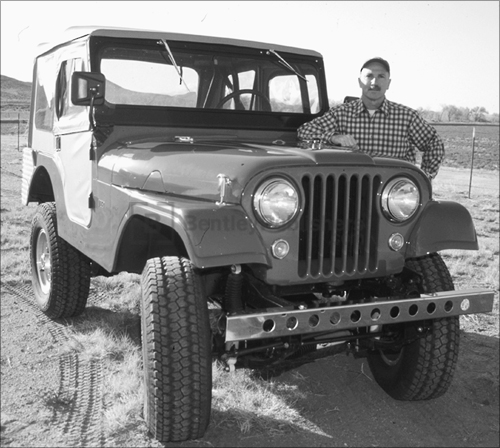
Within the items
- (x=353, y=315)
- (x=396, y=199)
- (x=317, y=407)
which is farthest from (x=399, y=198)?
(x=317, y=407)

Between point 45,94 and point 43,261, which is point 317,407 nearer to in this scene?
point 43,261

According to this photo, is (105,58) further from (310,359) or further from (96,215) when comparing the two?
(310,359)

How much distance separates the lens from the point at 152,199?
278cm

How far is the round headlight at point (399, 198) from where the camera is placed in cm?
276

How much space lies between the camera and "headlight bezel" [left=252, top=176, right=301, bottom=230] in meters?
2.52

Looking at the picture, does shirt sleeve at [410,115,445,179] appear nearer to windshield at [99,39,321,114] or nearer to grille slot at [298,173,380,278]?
windshield at [99,39,321,114]

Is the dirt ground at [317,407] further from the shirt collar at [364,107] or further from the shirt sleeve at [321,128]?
the shirt collar at [364,107]

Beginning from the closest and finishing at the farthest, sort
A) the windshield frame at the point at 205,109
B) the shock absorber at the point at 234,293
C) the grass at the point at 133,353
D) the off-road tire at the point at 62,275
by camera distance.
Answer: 1. the shock absorber at the point at 234,293
2. the grass at the point at 133,353
3. the windshield frame at the point at 205,109
4. the off-road tire at the point at 62,275

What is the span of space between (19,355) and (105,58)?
1.97 metres

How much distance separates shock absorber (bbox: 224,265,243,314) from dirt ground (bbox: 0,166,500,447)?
0.48 meters

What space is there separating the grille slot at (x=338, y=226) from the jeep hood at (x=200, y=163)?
10 cm

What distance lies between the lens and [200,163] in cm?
278

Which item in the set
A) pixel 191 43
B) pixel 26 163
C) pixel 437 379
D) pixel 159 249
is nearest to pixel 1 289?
pixel 26 163

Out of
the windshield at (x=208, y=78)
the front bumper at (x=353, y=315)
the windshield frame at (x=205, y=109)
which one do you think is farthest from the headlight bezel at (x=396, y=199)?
the windshield at (x=208, y=78)
